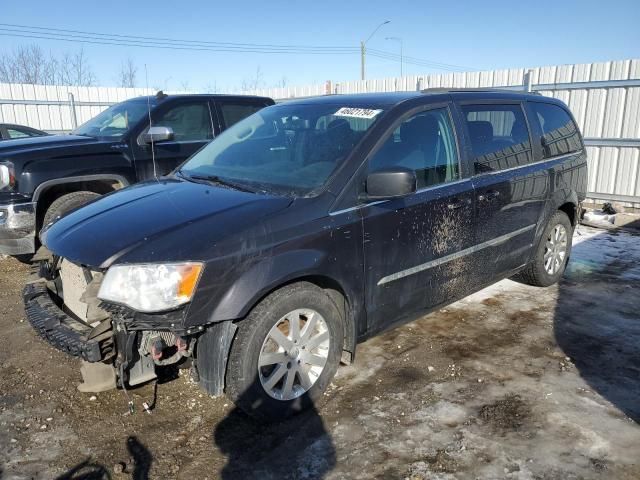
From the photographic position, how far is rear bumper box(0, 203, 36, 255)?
16.5 feet

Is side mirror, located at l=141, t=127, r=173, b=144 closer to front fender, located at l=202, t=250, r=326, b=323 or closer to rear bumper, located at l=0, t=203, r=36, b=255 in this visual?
rear bumper, located at l=0, t=203, r=36, b=255

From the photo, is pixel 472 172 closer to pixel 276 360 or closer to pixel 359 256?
pixel 359 256

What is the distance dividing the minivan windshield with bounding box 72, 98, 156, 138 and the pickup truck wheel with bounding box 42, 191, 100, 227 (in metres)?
0.90

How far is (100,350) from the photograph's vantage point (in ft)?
8.73

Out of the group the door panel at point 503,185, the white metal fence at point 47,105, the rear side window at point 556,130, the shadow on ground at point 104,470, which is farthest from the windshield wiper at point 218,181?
the white metal fence at point 47,105

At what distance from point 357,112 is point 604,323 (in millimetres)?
2879

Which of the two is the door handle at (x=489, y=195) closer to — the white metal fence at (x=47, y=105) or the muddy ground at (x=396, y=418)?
the muddy ground at (x=396, y=418)

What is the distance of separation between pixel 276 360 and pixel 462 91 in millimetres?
2652

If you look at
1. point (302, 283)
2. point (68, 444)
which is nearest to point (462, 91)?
point (302, 283)

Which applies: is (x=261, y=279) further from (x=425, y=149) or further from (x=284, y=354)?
(x=425, y=149)

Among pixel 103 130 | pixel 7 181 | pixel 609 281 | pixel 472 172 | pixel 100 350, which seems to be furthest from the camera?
pixel 103 130

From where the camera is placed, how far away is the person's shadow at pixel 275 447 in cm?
260

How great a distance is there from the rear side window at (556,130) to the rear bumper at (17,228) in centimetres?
→ 505

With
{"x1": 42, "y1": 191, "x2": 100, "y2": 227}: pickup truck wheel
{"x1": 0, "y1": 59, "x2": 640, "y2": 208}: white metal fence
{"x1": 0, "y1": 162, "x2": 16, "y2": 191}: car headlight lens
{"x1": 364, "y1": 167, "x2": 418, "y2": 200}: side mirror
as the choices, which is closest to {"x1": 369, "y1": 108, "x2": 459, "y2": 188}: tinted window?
{"x1": 364, "y1": 167, "x2": 418, "y2": 200}: side mirror
